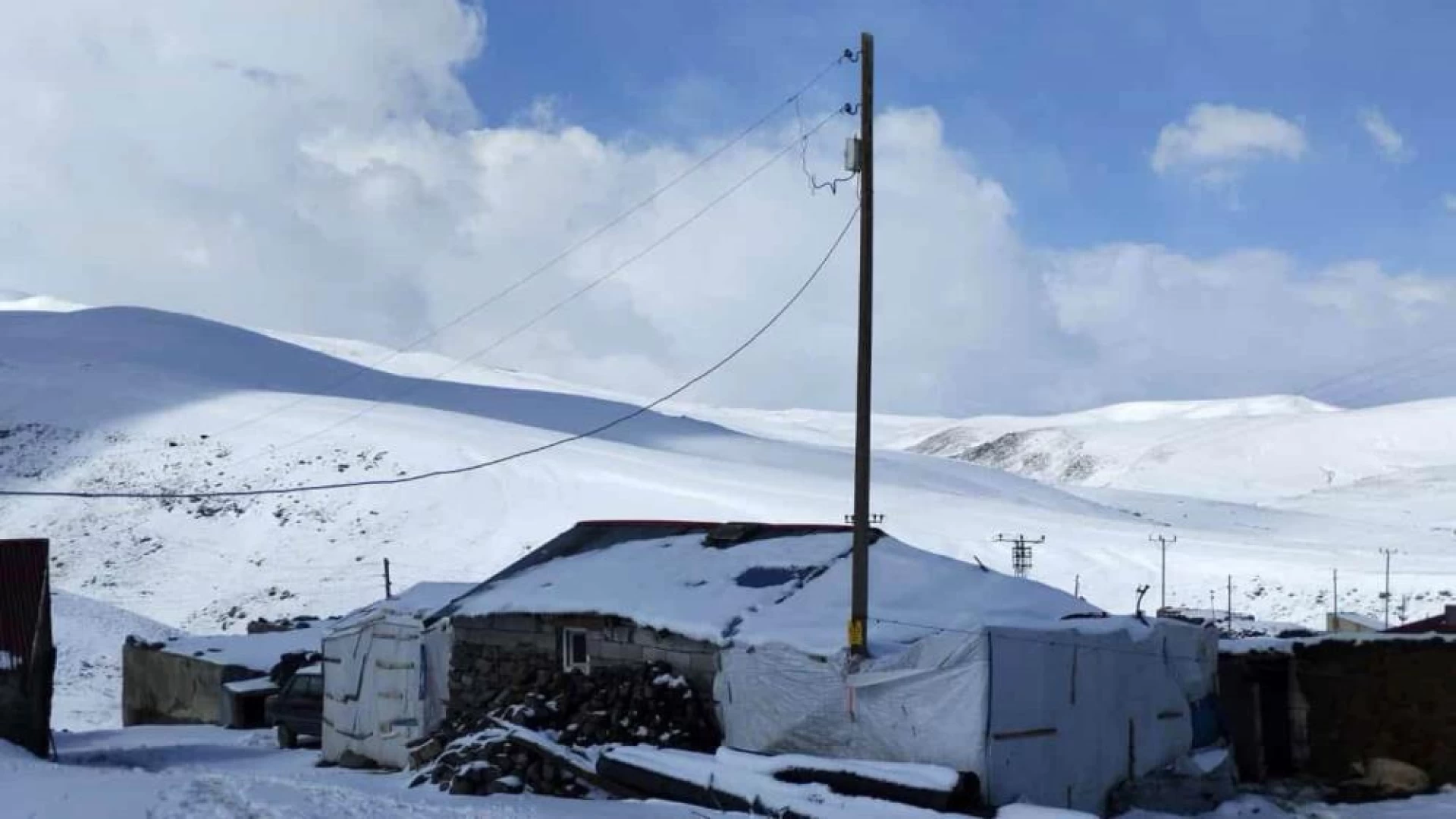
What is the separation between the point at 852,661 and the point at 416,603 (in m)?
10.5

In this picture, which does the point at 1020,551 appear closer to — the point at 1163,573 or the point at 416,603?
the point at 1163,573

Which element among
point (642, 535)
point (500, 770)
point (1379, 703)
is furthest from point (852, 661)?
point (1379, 703)

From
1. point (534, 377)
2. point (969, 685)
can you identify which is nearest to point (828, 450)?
point (534, 377)

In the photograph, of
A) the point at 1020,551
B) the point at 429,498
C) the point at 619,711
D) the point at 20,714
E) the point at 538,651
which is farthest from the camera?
the point at 429,498

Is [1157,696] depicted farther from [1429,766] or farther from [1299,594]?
[1299,594]

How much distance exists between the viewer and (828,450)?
103188 millimetres

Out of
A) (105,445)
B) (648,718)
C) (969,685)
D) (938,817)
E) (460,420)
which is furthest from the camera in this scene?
(460,420)

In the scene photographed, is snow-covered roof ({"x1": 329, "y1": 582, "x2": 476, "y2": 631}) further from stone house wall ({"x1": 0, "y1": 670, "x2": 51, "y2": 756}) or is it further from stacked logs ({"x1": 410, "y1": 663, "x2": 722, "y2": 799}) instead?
stone house wall ({"x1": 0, "y1": 670, "x2": 51, "y2": 756})

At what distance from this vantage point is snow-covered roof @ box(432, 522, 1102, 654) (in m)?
17.5

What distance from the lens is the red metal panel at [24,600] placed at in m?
23.8

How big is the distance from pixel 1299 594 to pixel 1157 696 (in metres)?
34.9

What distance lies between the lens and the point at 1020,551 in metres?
50.0

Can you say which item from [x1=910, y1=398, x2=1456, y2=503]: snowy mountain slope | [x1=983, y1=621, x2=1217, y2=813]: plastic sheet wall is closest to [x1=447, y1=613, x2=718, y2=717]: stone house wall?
[x1=983, y1=621, x2=1217, y2=813]: plastic sheet wall

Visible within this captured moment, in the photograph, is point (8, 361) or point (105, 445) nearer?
point (105, 445)
